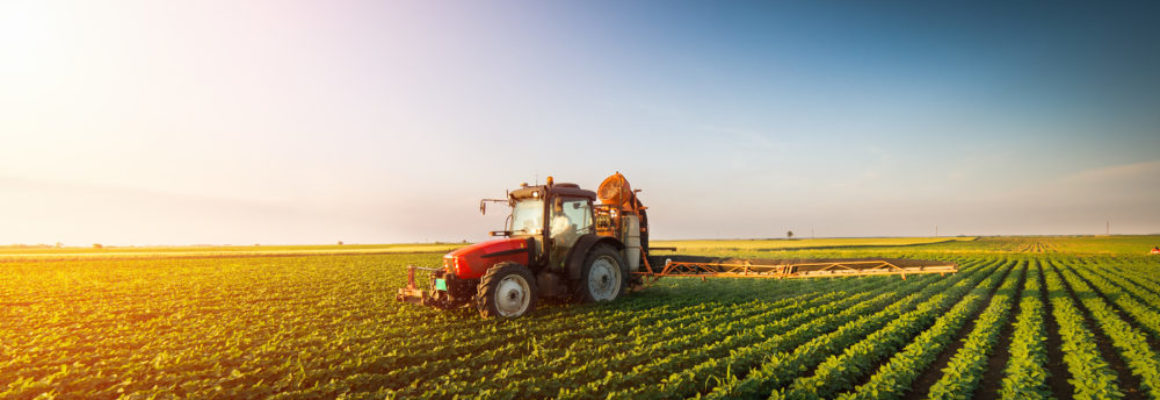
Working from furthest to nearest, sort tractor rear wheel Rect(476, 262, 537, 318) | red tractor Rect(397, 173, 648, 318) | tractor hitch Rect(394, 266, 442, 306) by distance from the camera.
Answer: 1. tractor hitch Rect(394, 266, 442, 306)
2. red tractor Rect(397, 173, 648, 318)
3. tractor rear wheel Rect(476, 262, 537, 318)

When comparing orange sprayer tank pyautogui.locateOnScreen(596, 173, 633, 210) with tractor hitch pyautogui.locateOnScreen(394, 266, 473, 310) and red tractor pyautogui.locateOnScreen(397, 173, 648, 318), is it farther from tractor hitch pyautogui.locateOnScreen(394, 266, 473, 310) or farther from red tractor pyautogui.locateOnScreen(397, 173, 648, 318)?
tractor hitch pyautogui.locateOnScreen(394, 266, 473, 310)

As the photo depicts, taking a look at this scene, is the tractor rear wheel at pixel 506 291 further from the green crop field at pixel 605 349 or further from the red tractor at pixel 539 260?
the green crop field at pixel 605 349

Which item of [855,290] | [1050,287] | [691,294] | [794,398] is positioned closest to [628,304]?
[691,294]

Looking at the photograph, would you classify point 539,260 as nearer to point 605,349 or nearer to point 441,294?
point 441,294

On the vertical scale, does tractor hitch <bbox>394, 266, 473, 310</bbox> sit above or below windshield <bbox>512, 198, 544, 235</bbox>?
below

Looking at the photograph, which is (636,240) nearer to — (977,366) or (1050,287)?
(977,366)

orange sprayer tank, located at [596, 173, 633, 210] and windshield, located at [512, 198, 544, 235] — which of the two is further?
orange sprayer tank, located at [596, 173, 633, 210]

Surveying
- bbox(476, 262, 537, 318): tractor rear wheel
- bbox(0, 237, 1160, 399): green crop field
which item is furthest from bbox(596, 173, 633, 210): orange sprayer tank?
bbox(476, 262, 537, 318): tractor rear wheel

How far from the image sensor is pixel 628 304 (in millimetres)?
10234

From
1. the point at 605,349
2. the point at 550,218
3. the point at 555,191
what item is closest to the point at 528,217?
the point at 550,218

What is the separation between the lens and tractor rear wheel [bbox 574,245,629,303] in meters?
9.58

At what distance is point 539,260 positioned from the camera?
9.38 meters

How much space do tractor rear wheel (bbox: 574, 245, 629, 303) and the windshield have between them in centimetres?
120

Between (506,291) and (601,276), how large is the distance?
2423 millimetres
